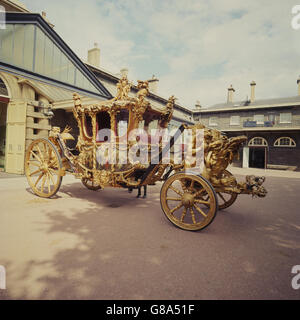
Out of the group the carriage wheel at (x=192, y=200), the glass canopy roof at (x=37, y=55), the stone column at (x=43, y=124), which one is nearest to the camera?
the carriage wheel at (x=192, y=200)

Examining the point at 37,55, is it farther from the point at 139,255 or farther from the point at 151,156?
the point at 139,255

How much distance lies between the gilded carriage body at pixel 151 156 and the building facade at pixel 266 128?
58.8 feet

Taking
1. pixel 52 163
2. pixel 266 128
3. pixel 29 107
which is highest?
pixel 266 128

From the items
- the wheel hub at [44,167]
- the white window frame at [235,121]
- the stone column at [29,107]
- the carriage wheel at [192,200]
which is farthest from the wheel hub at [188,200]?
the white window frame at [235,121]

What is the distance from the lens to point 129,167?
155 inches

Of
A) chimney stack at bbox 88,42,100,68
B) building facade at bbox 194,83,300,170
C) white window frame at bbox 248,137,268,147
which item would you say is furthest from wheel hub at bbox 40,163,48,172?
white window frame at bbox 248,137,268,147

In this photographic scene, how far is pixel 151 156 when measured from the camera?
3.98 m

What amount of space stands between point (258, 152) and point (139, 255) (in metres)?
23.8

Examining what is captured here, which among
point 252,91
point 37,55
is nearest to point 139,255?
point 37,55

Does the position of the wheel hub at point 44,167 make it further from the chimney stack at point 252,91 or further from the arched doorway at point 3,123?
the chimney stack at point 252,91

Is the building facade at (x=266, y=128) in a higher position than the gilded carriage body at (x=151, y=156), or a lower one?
higher

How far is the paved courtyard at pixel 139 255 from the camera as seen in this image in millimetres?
1746

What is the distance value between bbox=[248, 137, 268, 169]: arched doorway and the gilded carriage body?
18.2 metres

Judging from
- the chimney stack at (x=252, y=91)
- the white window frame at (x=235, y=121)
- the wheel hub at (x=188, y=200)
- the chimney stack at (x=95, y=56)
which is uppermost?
the chimney stack at (x=252, y=91)
